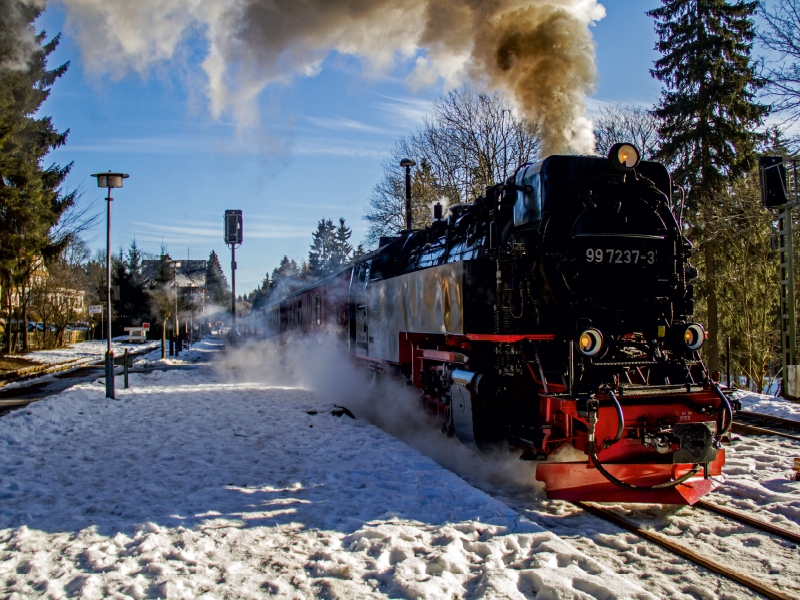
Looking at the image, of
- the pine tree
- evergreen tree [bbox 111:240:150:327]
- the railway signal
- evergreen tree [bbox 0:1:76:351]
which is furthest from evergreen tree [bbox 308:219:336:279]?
the railway signal

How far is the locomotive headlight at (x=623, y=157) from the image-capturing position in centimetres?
566

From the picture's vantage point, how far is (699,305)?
22.5m

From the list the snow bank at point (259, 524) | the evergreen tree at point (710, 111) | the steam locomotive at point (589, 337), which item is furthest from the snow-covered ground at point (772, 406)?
the evergreen tree at point (710, 111)

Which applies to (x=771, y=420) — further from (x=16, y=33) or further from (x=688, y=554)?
(x=16, y=33)

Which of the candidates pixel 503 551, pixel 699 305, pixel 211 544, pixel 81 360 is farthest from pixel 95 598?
pixel 81 360

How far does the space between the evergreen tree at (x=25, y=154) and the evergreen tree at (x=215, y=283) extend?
70.4m

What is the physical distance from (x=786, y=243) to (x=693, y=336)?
6868 millimetres

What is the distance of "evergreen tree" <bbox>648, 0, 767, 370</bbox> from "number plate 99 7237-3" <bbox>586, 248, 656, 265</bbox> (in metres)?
15.4

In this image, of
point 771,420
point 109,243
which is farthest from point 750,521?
point 109,243

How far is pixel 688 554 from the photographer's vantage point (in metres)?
4.02

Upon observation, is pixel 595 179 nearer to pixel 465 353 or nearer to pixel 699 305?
pixel 465 353

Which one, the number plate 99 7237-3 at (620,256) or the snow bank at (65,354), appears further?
the snow bank at (65,354)

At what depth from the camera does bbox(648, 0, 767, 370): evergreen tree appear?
19.6 m

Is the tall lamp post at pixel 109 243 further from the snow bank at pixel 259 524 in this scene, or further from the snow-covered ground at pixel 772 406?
the snow-covered ground at pixel 772 406
